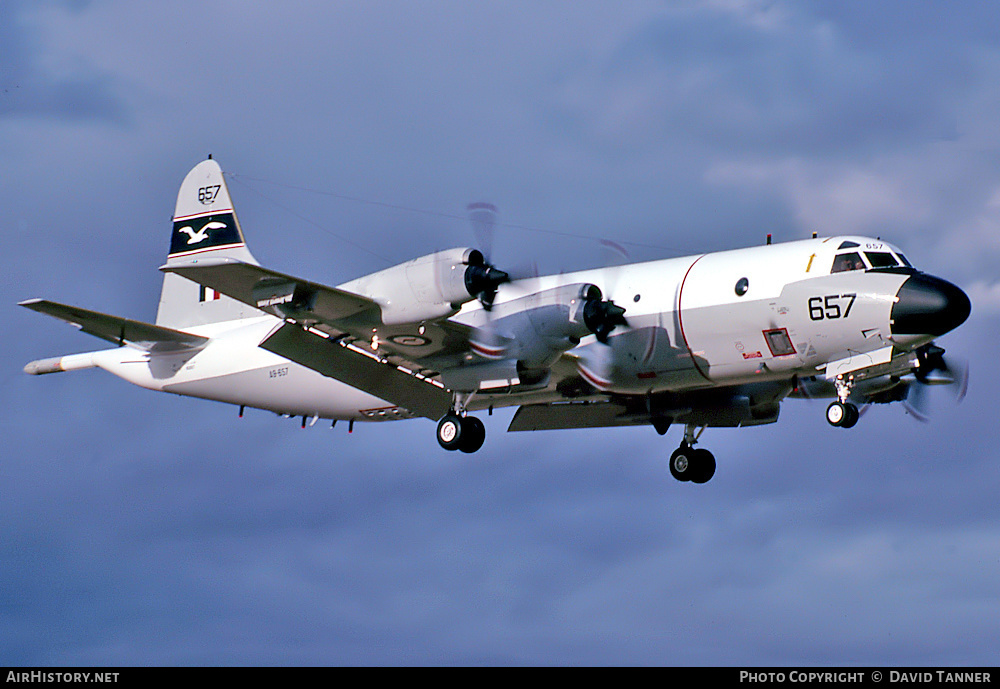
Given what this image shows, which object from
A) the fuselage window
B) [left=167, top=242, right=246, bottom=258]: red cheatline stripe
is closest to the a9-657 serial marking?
the fuselage window

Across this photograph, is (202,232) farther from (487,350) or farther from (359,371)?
(487,350)

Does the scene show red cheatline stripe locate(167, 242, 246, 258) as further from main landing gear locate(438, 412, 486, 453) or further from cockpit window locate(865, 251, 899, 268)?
cockpit window locate(865, 251, 899, 268)

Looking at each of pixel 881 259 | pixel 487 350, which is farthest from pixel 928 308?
pixel 487 350

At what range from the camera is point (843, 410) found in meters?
22.2

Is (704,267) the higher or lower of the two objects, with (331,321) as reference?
higher

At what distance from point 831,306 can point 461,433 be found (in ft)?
25.8

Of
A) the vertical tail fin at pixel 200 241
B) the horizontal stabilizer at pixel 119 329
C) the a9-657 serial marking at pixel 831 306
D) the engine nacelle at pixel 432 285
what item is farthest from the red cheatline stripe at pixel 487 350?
the vertical tail fin at pixel 200 241

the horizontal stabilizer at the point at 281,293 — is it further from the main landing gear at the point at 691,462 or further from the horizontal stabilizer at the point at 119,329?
the main landing gear at the point at 691,462
